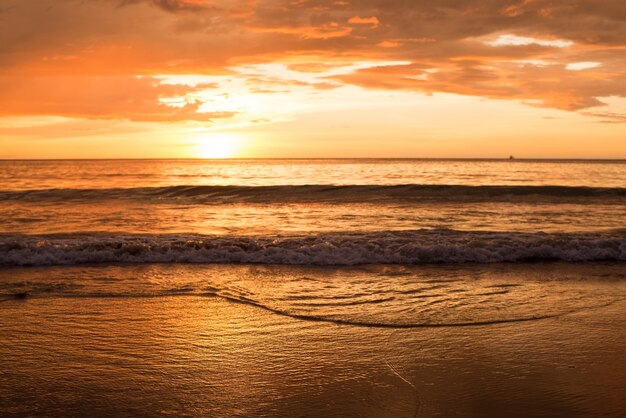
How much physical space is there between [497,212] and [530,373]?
16.1 m

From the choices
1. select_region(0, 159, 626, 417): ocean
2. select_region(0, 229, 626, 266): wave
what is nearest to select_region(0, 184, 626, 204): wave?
select_region(0, 159, 626, 417): ocean

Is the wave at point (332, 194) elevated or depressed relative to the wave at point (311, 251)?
elevated

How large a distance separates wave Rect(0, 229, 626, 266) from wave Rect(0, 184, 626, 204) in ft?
42.7

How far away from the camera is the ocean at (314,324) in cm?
409

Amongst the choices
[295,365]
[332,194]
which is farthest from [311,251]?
[332,194]

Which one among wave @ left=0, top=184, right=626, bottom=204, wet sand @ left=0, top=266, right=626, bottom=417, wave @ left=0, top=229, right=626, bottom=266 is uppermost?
wave @ left=0, top=184, right=626, bottom=204

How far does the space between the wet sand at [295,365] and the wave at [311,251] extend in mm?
4033

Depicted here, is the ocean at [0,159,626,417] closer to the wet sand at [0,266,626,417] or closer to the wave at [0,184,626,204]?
the wet sand at [0,266,626,417]

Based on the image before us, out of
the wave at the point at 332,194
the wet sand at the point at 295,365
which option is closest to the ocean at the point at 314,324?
the wet sand at the point at 295,365

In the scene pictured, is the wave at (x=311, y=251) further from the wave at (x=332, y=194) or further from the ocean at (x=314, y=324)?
the wave at (x=332, y=194)

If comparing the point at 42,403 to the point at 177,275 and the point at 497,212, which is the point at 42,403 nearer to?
the point at 177,275

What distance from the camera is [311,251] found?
1084cm

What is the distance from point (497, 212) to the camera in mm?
19844

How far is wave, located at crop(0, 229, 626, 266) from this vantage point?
10.5 metres
